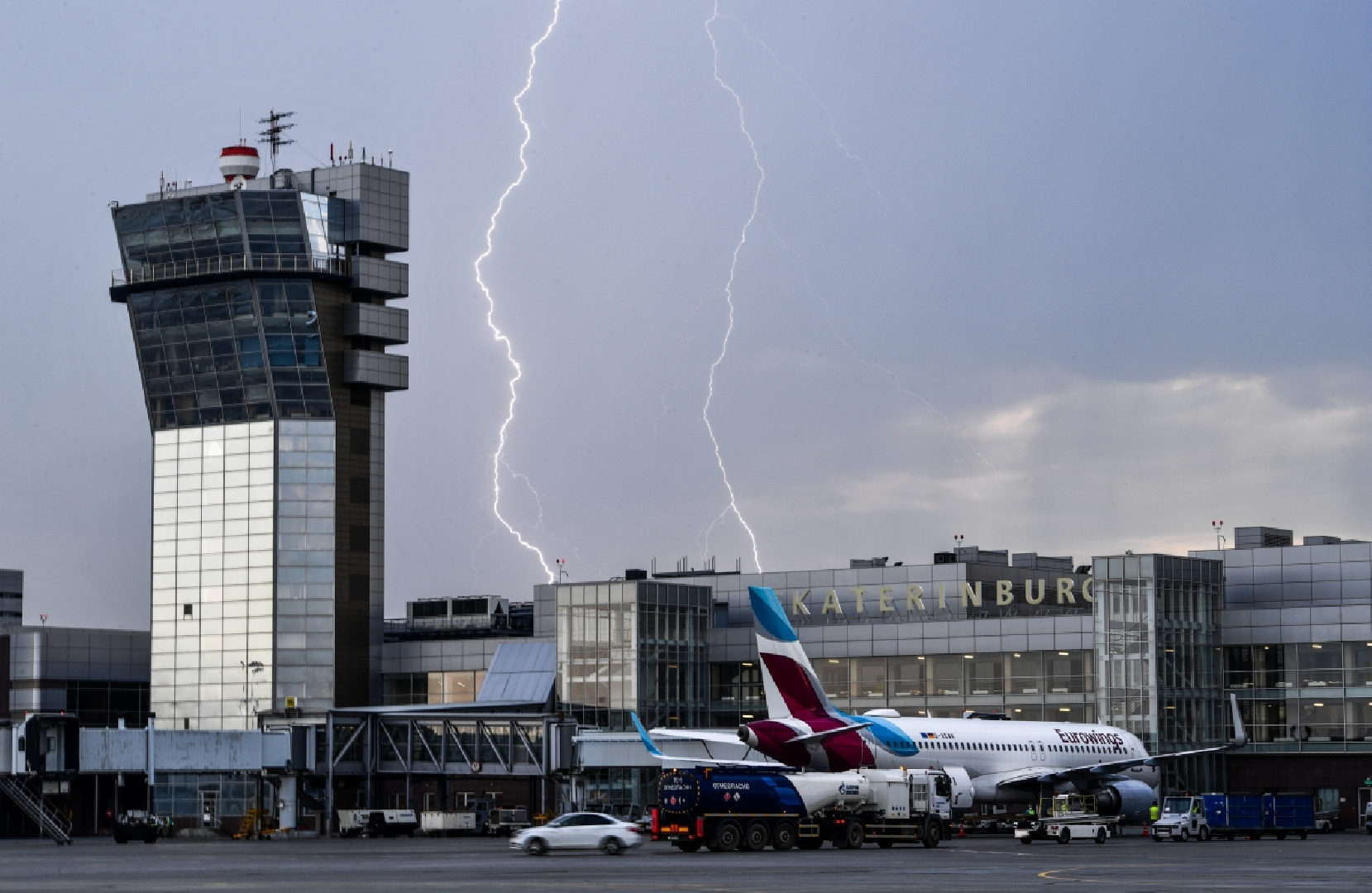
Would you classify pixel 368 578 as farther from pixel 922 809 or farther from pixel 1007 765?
pixel 922 809

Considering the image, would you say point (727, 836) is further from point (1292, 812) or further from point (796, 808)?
point (1292, 812)

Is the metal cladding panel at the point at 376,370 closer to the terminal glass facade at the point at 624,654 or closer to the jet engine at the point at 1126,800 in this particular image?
the terminal glass facade at the point at 624,654

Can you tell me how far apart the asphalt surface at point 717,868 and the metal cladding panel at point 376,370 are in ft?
241

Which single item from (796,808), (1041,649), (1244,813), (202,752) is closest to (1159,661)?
(1041,649)

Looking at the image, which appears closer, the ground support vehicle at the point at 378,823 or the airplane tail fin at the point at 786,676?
the airplane tail fin at the point at 786,676

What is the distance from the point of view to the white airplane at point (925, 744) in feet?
272

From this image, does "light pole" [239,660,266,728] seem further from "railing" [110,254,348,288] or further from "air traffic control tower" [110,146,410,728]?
"railing" [110,254,348,288]

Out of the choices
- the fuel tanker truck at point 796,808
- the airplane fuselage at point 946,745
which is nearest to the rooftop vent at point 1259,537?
the airplane fuselage at point 946,745

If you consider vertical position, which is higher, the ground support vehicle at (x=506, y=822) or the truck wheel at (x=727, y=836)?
the truck wheel at (x=727, y=836)

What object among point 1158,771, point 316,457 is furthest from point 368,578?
point 1158,771

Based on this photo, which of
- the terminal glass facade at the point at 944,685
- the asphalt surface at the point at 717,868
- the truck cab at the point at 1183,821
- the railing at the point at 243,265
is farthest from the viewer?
the railing at the point at 243,265

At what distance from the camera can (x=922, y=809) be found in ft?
248

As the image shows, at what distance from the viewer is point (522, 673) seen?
448 feet

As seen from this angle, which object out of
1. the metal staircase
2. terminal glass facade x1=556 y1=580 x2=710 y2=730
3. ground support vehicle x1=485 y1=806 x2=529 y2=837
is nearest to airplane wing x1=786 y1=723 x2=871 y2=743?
ground support vehicle x1=485 y1=806 x2=529 y2=837
